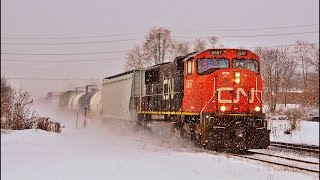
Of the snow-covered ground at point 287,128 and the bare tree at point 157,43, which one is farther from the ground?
the bare tree at point 157,43

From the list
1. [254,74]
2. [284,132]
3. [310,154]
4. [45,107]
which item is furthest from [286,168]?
[45,107]

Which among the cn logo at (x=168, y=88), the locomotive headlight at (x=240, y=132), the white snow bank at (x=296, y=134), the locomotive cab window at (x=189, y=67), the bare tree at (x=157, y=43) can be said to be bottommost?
the white snow bank at (x=296, y=134)

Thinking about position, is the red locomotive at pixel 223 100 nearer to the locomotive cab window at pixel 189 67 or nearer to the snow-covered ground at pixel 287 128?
the locomotive cab window at pixel 189 67

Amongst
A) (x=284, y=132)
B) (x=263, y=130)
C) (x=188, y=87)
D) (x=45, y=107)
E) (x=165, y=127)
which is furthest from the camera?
(x=45, y=107)

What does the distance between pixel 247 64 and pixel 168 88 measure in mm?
3630

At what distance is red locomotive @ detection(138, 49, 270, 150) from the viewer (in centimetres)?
1393

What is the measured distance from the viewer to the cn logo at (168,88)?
16661mm

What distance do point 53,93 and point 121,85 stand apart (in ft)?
100

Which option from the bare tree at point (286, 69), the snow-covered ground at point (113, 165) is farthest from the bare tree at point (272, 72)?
the snow-covered ground at point (113, 165)

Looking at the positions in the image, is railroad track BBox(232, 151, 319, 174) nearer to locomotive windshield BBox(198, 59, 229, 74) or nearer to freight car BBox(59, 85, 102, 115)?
locomotive windshield BBox(198, 59, 229, 74)

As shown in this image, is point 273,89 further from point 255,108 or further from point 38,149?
point 38,149

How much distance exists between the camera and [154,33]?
2786 cm

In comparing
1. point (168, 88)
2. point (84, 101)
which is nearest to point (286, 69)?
point (168, 88)

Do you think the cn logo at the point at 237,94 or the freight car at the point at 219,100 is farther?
the cn logo at the point at 237,94
